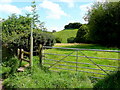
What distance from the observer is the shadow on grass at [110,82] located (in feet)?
12.0

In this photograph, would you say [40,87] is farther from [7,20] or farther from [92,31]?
[92,31]

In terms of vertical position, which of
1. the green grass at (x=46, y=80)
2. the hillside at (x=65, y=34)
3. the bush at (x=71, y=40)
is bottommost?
the green grass at (x=46, y=80)

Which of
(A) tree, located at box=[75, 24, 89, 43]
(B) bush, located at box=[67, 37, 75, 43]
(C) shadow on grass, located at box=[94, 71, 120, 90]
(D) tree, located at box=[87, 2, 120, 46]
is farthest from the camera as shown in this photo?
(B) bush, located at box=[67, 37, 75, 43]

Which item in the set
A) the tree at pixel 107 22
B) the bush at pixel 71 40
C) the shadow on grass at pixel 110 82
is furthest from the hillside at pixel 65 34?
the shadow on grass at pixel 110 82

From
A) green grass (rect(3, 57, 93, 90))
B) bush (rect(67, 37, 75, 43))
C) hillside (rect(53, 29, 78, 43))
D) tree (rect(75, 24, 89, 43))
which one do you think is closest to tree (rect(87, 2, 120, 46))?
tree (rect(75, 24, 89, 43))

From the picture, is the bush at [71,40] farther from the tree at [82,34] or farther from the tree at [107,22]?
the tree at [107,22]

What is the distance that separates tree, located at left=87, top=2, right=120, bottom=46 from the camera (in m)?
10.3

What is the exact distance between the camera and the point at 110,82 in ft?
12.3

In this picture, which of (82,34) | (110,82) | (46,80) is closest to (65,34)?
(82,34)

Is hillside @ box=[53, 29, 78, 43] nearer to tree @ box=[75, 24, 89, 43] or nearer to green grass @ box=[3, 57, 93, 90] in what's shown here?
tree @ box=[75, 24, 89, 43]

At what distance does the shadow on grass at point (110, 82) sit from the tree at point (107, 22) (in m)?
7.05

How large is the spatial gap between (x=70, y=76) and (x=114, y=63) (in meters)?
2.28

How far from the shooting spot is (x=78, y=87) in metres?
3.77

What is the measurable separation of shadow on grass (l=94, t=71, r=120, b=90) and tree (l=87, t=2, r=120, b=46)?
7049mm
